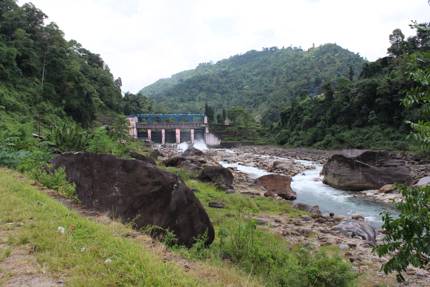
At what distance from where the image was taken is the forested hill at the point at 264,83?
358ft

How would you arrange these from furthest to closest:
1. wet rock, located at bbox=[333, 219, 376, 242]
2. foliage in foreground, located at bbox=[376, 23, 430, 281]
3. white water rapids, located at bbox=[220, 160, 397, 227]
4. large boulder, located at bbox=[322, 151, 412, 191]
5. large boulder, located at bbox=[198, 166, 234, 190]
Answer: large boulder, located at bbox=[322, 151, 412, 191] < large boulder, located at bbox=[198, 166, 234, 190] < white water rapids, located at bbox=[220, 160, 397, 227] < wet rock, located at bbox=[333, 219, 376, 242] < foliage in foreground, located at bbox=[376, 23, 430, 281]

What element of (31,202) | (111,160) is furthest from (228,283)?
(111,160)

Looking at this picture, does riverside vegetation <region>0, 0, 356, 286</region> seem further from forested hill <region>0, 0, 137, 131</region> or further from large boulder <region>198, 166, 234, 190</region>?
forested hill <region>0, 0, 137, 131</region>

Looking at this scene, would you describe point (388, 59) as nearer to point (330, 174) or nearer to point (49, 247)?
point (330, 174)

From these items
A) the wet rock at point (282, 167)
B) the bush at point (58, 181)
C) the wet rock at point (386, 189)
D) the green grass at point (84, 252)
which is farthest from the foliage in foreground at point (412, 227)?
the wet rock at point (282, 167)

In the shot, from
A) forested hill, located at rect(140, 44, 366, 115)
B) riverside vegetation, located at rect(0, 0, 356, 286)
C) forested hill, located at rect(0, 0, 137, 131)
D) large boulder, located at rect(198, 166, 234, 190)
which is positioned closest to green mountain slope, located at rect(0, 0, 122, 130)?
forested hill, located at rect(0, 0, 137, 131)

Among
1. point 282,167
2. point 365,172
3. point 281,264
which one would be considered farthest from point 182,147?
point 281,264

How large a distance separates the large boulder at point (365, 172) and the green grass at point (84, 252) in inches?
832

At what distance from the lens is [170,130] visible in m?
81.7

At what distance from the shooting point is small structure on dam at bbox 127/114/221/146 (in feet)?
263

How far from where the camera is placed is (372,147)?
4572 centimetres

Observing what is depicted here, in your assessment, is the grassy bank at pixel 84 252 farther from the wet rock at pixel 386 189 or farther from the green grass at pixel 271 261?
the wet rock at pixel 386 189

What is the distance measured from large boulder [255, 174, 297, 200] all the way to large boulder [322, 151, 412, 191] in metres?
4.76

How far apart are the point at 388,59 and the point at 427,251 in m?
64.0
